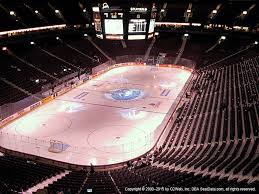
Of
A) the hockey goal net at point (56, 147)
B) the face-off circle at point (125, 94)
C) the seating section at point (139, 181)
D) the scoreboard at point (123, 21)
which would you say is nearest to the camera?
the seating section at point (139, 181)

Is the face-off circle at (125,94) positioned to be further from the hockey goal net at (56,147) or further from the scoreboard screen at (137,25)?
the hockey goal net at (56,147)

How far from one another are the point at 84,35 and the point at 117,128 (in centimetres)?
2701

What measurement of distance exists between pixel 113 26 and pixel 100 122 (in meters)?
7.39

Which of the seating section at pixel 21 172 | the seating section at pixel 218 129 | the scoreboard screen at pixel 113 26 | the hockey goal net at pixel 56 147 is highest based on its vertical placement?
the scoreboard screen at pixel 113 26

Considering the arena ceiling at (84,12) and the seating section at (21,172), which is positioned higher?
the arena ceiling at (84,12)

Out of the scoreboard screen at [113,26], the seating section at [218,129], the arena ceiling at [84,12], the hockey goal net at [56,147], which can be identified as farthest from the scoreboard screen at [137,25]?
the arena ceiling at [84,12]

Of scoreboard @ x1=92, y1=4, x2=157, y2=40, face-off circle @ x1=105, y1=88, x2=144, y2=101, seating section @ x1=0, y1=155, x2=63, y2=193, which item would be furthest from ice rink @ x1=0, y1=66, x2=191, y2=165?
scoreboard @ x1=92, y1=4, x2=157, y2=40

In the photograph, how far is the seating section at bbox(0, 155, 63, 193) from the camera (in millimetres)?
13742

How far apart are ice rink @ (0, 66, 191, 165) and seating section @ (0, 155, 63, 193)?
1611mm

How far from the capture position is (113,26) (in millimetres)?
25203

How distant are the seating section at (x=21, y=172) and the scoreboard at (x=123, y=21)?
39.6 ft

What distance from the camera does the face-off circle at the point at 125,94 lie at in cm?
2917

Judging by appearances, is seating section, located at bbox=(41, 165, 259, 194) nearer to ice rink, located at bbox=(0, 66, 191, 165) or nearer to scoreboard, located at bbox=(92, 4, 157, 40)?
ice rink, located at bbox=(0, 66, 191, 165)

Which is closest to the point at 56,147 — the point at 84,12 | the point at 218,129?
the point at 218,129
